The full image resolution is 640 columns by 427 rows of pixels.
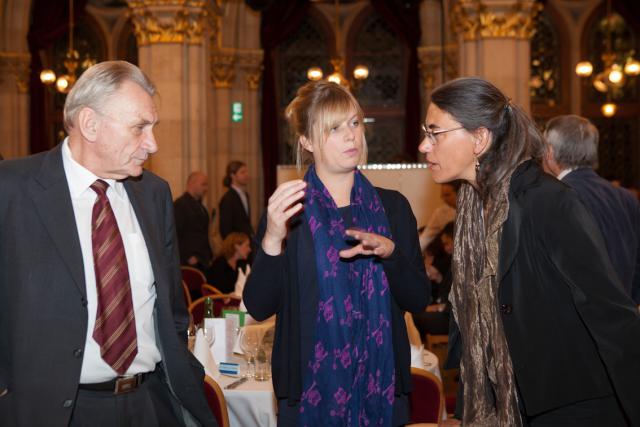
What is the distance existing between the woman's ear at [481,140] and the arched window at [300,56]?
14.8 m

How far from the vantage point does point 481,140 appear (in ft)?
9.46

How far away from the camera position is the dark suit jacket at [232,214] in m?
11.1

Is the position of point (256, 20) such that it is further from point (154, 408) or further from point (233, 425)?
point (154, 408)

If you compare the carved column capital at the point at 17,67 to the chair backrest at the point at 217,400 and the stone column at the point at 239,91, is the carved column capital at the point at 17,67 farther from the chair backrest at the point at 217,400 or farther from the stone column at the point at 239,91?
the chair backrest at the point at 217,400

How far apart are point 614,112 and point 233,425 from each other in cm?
1415

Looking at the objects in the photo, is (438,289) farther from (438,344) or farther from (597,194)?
(597,194)

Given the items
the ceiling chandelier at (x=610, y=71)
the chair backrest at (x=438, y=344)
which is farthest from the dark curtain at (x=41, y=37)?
the chair backrest at (x=438, y=344)

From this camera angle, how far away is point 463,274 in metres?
2.97

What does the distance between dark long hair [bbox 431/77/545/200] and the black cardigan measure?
42 cm

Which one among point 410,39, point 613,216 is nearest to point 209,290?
point 613,216

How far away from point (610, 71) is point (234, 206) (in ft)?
23.3

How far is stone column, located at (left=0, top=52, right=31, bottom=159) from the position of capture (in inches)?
664

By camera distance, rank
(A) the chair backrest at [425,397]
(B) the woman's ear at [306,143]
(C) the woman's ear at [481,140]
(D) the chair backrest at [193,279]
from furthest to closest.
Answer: (D) the chair backrest at [193,279], (A) the chair backrest at [425,397], (B) the woman's ear at [306,143], (C) the woman's ear at [481,140]

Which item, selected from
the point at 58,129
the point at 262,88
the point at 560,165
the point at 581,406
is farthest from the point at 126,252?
the point at 58,129
